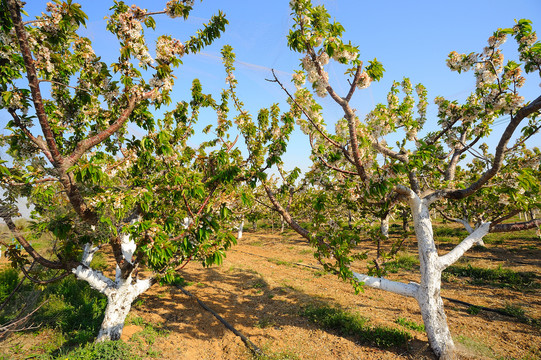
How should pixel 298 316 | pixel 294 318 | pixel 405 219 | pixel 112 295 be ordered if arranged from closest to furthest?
pixel 112 295 → pixel 294 318 → pixel 298 316 → pixel 405 219

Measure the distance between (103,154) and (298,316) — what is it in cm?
698

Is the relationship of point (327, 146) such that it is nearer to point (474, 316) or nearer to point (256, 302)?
point (256, 302)

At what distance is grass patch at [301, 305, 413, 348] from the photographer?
5880 millimetres

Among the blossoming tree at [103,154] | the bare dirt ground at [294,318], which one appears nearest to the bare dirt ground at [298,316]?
the bare dirt ground at [294,318]

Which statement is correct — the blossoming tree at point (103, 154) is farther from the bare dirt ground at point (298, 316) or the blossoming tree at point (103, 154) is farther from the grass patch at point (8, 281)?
the grass patch at point (8, 281)

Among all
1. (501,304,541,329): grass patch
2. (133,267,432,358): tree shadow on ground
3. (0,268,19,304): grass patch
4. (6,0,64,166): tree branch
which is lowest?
(133,267,432,358): tree shadow on ground

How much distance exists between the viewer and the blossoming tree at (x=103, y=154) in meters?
3.20

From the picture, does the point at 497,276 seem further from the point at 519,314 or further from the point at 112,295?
the point at 112,295

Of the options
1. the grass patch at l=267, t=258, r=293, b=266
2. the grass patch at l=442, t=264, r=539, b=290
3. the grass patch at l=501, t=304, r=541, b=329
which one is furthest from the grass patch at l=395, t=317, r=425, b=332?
the grass patch at l=267, t=258, r=293, b=266

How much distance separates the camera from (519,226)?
199 inches

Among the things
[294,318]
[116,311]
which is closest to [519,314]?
[294,318]

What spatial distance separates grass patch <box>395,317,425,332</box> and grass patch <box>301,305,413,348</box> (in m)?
0.56

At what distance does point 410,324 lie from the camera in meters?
6.68

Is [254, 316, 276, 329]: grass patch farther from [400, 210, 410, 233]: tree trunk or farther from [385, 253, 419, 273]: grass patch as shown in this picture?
[400, 210, 410, 233]: tree trunk
